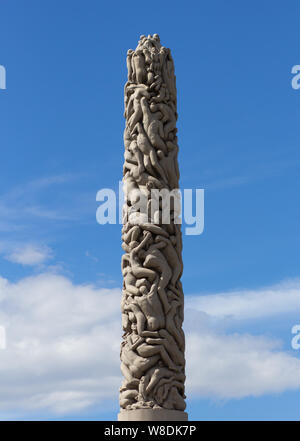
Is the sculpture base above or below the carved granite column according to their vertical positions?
below

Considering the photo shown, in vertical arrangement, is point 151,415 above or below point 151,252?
below

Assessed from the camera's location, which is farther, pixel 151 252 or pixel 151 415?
pixel 151 252

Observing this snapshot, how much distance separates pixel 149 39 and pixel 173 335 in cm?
497

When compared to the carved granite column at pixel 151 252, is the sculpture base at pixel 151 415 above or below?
below

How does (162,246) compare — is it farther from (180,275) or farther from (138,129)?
(138,129)

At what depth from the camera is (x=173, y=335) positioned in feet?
35.1

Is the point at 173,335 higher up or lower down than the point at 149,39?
lower down

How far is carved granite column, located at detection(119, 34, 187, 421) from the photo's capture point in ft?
34.2

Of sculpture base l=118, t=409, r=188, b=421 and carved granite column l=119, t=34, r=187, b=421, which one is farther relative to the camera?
carved granite column l=119, t=34, r=187, b=421

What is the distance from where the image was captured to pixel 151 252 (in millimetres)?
10867

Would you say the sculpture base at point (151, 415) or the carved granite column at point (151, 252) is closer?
the sculpture base at point (151, 415)

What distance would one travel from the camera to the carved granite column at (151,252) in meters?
10.4
